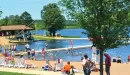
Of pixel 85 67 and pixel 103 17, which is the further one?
pixel 85 67

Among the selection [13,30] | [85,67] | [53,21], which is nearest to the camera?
[85,67]

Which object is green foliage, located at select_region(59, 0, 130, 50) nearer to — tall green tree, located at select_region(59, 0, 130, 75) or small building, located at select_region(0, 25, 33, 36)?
tall green tree, located at select_region(59, 0, 130, 75)

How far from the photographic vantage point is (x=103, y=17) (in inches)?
669

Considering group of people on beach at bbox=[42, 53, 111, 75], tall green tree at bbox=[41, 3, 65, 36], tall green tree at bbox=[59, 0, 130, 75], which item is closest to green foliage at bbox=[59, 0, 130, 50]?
tall green tree at bbox=[59, 0, 130, 75]

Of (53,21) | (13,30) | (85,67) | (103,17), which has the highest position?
(103,17)

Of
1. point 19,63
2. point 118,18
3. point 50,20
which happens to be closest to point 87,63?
point 118,18

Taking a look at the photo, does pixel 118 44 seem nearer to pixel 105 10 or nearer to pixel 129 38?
pixel 129 38

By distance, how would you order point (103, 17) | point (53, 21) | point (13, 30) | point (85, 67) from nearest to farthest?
point (103, 17) < point (85, 67) < point (13, 30) < point (53, 21)

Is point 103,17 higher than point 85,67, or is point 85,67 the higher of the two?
point 103,17

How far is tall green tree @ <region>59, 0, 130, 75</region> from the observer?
16875 millimetres

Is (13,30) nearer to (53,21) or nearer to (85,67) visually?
(53,21)

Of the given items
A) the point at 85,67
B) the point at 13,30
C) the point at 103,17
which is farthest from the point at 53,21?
the point at 103,17

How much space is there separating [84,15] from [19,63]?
581 inches

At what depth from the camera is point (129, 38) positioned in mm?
18203
